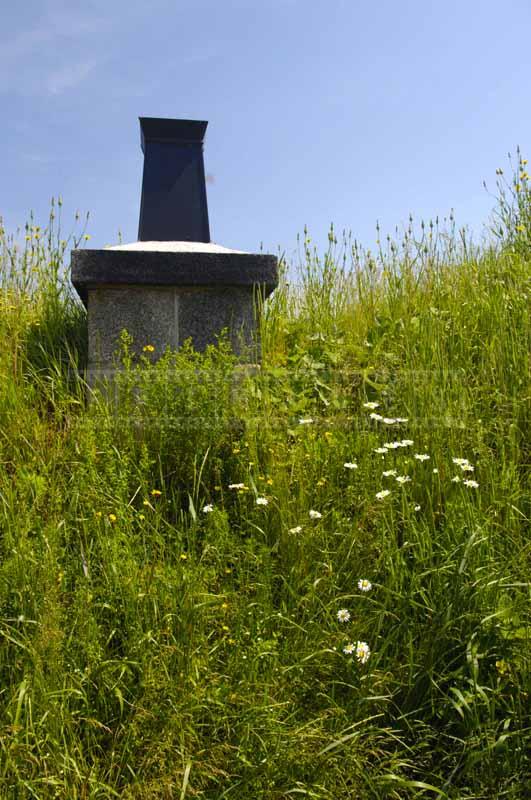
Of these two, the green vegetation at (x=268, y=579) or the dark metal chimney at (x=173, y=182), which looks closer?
the green vegetation at (x=268, y=579)

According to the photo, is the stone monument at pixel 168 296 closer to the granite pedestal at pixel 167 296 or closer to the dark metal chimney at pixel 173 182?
the granite pedestal at pixel 167 296

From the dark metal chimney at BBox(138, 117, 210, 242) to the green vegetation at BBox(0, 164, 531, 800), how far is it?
1.45 metres

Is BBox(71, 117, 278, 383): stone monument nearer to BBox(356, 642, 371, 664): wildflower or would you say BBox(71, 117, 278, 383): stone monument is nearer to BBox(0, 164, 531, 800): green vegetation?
BBox(0, 164, 531, 800): green vegetation

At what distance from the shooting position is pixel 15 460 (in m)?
3.21

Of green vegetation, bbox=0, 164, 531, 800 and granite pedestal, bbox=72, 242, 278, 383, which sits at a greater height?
granite pedestal, bbox=72, 242, 278, 383

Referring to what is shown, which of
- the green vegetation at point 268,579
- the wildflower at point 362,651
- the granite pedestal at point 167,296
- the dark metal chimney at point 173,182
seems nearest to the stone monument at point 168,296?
the granite pedestal at point 167,296

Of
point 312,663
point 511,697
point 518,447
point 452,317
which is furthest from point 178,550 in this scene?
point 452,317

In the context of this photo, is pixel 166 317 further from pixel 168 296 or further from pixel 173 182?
pixel 173 182

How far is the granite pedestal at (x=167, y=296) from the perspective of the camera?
151 inches

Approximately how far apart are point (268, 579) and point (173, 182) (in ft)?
11.5

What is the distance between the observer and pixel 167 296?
3959mm

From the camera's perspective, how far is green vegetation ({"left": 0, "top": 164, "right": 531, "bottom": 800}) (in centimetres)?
195

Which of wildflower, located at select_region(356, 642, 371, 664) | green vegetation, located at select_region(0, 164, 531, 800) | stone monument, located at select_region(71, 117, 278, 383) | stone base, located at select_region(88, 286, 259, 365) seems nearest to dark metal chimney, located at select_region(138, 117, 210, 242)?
stone monument, located at select_region(71, 117, 278, 383)

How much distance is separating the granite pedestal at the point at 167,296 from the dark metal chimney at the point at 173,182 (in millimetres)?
1196
